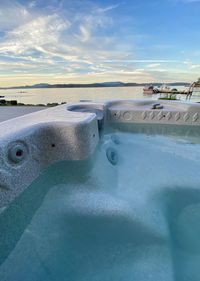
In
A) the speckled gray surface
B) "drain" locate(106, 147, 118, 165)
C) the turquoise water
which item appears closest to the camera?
the turquoise water

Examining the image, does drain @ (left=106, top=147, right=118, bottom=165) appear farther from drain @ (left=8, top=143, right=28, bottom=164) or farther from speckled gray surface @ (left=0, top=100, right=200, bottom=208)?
drain @ (left=8, top=143, right=28, bottom=164)

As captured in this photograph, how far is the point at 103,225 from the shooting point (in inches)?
66.0

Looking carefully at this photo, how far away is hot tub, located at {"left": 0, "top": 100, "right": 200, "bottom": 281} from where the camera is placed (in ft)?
4.36

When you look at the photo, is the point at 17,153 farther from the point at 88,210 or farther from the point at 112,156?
the point at 112,156

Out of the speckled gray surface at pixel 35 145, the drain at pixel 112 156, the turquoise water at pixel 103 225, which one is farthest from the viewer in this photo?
the drain at pixel 112 156

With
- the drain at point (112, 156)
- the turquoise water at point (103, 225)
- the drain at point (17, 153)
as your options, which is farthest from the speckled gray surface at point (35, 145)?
the drain at point (112, 156)

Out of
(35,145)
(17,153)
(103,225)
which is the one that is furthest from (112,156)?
(17,153)

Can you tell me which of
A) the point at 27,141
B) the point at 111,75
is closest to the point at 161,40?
the point at 27,141

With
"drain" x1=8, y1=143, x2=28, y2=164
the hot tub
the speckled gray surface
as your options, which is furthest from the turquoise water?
"drain" x1=8, y1=143, x2=28, y2=164

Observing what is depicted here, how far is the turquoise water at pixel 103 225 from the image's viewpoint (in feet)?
4.29

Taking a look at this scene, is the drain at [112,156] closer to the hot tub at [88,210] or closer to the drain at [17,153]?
the hot tub at [88,210]

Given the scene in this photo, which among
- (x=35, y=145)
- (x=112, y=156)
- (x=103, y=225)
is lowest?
(x=103, y=225)

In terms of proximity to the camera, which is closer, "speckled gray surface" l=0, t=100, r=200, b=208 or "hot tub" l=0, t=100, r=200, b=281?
"hot tub" l=0, t=100, r=200, b=281

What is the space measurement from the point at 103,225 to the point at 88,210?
0.63ft
